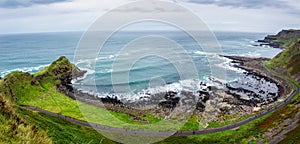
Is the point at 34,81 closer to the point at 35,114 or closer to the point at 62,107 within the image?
the point at 62,107

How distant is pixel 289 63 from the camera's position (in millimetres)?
106000

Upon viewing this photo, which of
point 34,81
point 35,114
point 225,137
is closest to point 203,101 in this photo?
point 225,137

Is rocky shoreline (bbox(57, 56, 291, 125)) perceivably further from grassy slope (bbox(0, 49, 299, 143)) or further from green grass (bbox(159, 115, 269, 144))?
green grass (bbox(159, 115, 269, 144))

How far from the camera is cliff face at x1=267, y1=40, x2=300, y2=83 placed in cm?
9500

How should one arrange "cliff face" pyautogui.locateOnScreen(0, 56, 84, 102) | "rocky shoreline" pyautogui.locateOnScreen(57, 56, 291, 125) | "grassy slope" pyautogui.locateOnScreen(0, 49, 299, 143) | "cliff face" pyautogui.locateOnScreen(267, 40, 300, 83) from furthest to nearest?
1. "cliff face" pyautogui.locateOnScreen(267, 40, 300, 83)
2. "cliff face" pyautogui.locateOnScreen(0, 56, 84, 102)
3. "rocky shoreline" pyautogui.locateOnScreen(57, 56, 291, 125)
4. "grassy slope" pyautogui.locateOnScreen(0, 49, 299, 143)

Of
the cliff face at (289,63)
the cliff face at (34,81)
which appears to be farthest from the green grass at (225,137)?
the cliff face at (289,63)

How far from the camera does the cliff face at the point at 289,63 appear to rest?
9500cm

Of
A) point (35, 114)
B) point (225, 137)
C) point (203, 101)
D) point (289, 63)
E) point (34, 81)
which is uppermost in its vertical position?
point (34, 81)

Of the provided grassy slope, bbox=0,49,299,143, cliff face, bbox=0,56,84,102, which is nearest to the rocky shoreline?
cliff face, bbox=0,56,84,102

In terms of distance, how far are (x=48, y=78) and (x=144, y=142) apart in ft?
161

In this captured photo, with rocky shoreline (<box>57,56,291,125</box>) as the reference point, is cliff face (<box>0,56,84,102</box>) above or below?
above

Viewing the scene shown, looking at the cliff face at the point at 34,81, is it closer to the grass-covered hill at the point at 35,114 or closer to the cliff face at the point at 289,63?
the grass-covered hill at the point at 35,114

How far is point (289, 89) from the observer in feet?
257

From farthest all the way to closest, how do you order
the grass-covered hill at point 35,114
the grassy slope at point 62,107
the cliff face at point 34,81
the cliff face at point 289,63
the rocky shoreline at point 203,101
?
the cliff face at point 289,63 < the cliff face at point 34,81 < the rocky shoreline at point 203,101 < the grassy slope at point 62,107 < the grass-covered hill at point 35,114
